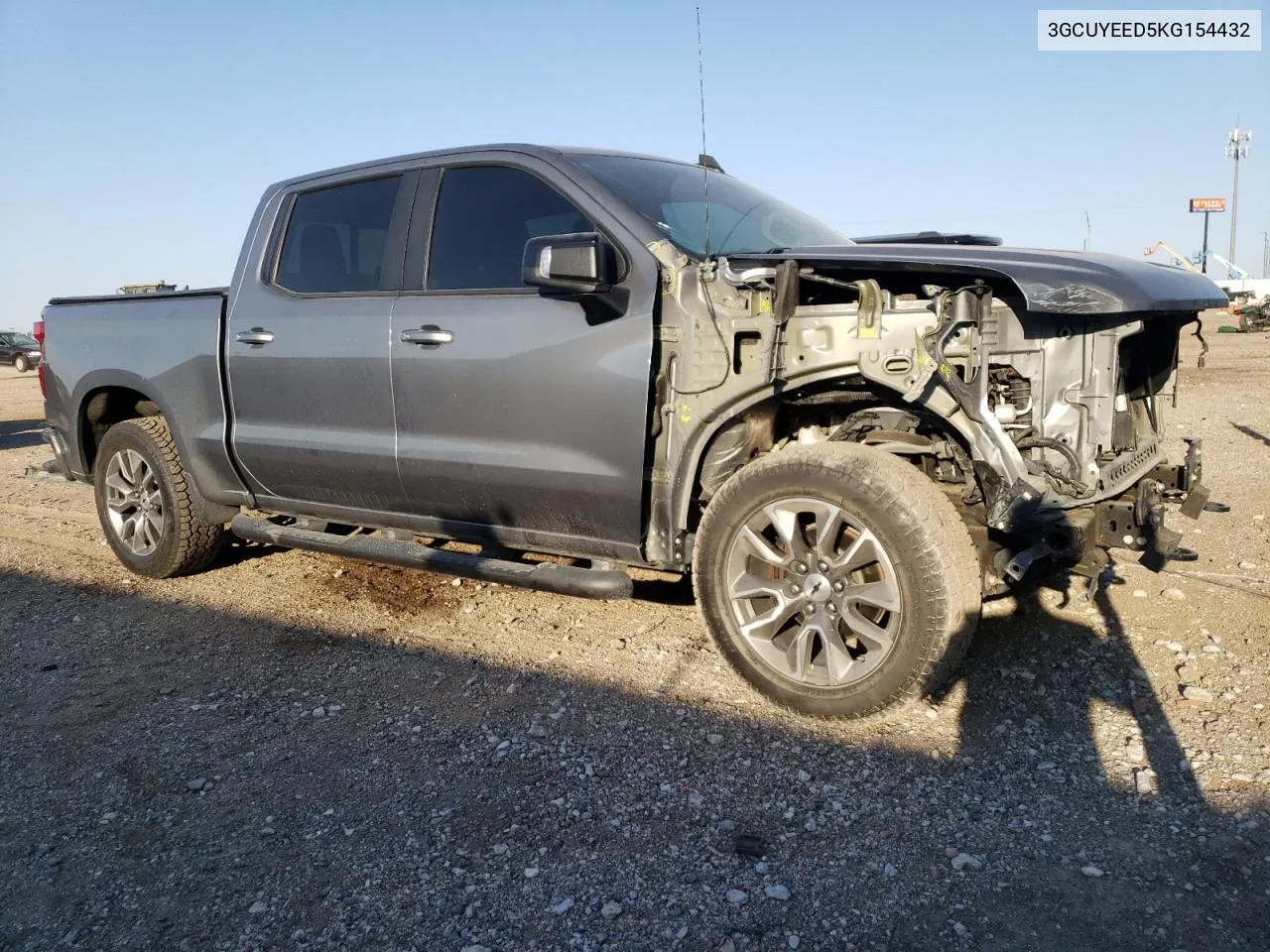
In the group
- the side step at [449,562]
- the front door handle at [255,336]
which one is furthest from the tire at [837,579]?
the front door handle at [255,336]

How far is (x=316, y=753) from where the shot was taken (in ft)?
10.6

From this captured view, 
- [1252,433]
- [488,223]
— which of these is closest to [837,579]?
[488,223]

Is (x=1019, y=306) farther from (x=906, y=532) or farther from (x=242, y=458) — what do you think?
(x=242, y=458)

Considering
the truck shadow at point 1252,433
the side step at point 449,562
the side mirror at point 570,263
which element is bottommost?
the truck shadow at point 1252,433

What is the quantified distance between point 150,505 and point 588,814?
3.61m

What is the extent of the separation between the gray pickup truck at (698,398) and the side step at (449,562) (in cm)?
1

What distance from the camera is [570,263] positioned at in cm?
337

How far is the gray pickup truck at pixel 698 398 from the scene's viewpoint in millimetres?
3146

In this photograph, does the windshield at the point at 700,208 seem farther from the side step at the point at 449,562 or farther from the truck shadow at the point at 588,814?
the truck shadow at the point at 588,814

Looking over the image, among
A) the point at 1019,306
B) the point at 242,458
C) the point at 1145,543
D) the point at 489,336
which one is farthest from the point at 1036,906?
the point at 242,458

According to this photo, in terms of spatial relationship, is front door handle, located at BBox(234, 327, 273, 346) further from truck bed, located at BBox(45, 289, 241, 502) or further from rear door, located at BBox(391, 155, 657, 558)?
rear door, located at BBox(391, 155, 657, 558)

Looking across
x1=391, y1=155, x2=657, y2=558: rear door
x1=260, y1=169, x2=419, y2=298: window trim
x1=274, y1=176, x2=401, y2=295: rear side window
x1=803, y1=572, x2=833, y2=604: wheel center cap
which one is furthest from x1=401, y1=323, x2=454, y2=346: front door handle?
x1=803, y1=572, x2=833, y2=604: wheel center cap

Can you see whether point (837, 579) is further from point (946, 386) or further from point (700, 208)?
point (700, 208)

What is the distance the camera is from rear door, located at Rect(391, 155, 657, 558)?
3.58 metres
